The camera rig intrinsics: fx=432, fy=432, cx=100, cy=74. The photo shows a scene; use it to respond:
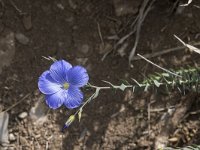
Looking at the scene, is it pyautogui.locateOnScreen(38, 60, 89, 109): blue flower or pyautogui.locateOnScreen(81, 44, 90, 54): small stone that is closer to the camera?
pyautogui.locateOnScreen(38, 60, 89, 109): blue flower

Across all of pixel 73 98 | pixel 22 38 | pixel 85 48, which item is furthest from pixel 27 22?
pixel 73 98

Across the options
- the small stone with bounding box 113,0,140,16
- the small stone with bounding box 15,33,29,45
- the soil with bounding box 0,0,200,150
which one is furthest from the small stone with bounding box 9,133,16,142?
the small stone with bounding box 113,0,140,16

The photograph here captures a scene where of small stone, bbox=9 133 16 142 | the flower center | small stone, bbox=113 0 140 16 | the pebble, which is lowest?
small stone, bbox=9 133 16 142

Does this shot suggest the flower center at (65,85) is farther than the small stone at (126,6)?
No

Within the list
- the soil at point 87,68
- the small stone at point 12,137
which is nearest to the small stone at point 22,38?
the soil at point 87,68

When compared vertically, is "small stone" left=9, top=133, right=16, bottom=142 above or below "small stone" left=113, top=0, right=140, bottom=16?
below

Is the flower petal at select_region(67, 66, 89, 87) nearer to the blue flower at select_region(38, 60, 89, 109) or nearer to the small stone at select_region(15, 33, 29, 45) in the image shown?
the blue flower at select_region(38, 60, 89, 109)

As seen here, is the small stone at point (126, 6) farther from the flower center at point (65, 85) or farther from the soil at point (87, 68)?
the flower center at point (65, 85)
